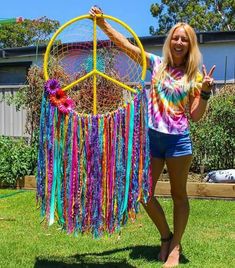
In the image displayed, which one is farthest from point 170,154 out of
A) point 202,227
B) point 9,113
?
point 9,113

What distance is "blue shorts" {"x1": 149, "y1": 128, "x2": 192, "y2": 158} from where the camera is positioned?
4258 millimetres

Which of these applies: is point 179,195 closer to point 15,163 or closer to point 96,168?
point 96,168

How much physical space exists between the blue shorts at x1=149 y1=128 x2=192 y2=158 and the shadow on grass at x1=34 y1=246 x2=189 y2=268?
0.98 m

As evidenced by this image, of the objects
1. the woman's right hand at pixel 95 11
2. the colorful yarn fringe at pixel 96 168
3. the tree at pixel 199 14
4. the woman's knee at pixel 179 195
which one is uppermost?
the tree at pixel 199 14

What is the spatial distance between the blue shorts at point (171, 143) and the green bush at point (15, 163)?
4541mm

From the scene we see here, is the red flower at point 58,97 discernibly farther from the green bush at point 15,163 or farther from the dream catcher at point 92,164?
the green bush at point 15,163

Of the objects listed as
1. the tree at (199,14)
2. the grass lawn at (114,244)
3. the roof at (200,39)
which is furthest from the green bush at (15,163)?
the tree at (199,14)

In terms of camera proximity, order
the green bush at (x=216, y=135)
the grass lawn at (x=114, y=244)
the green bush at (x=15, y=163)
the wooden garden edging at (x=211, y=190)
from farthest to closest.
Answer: the green bush at (x=15, y=163)
the green bush at (x=216, y=135)
the wooden garden edging at (x=211, y=190)
the grass lawn at (x=114, y=244)

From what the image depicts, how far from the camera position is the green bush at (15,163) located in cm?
848

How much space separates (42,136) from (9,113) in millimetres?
8120

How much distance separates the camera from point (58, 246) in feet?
16.6

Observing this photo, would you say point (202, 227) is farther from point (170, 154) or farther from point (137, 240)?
point (170, 154)

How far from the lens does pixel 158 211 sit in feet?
15.0

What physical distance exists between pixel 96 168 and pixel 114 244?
56.1 inches
